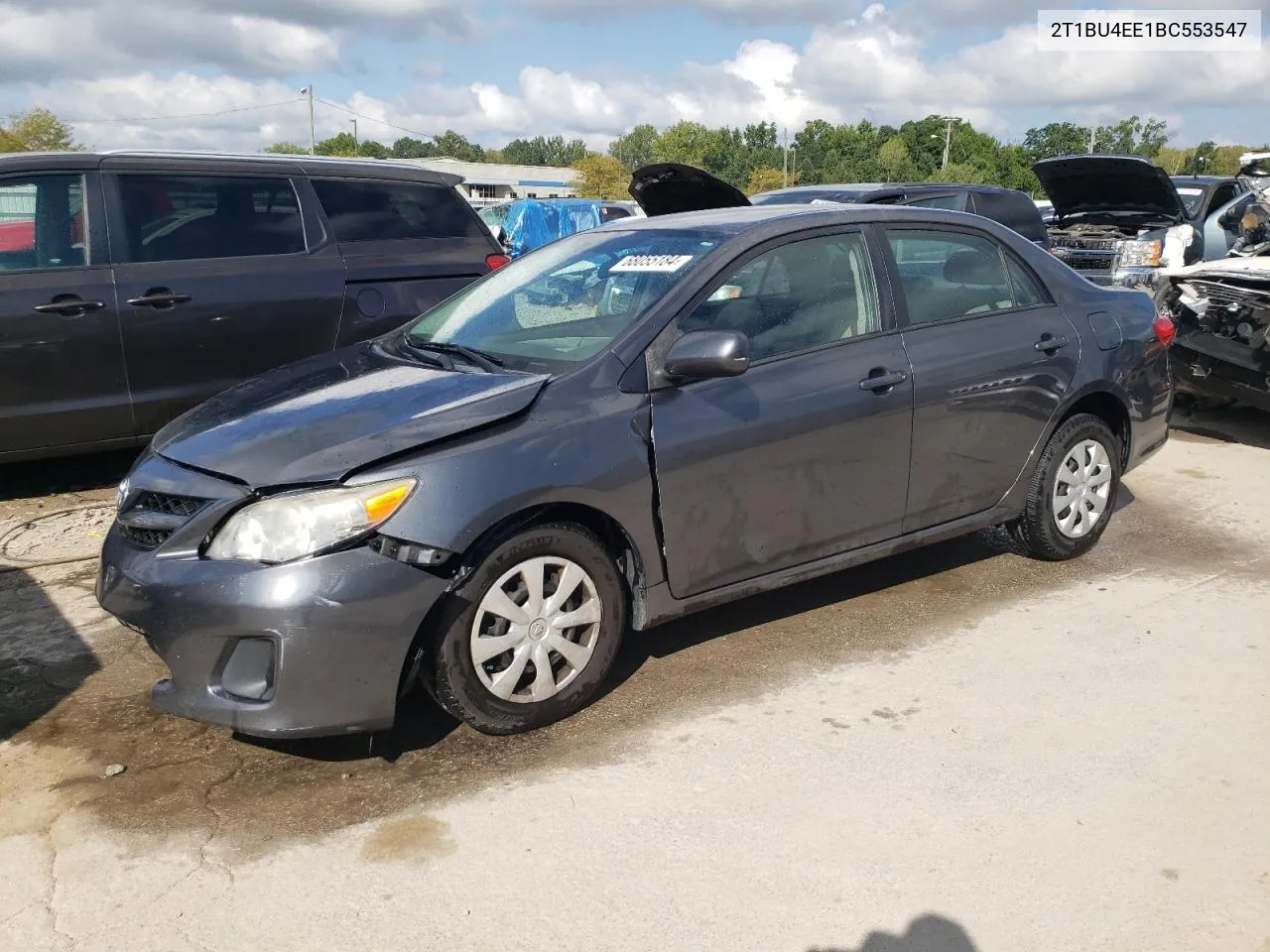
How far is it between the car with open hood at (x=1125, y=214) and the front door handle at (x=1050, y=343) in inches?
231

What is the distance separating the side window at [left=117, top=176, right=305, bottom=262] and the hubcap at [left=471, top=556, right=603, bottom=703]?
3.63 meters

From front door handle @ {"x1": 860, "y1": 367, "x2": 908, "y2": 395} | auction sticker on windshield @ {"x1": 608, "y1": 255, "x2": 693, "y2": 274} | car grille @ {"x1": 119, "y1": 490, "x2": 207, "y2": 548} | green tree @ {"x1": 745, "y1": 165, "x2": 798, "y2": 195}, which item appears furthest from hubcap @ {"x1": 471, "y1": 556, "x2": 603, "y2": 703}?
green tree @ {"x1": 745, "y1": 165, "x2": 798, "y2": 195}

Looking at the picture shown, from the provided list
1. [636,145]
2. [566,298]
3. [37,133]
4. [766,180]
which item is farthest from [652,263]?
[636,145]

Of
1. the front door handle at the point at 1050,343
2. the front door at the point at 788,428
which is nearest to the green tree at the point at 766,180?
the front door handle at the point at 1050,343

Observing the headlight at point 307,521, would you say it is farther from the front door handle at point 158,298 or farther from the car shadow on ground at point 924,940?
the front door handle at point 158,298

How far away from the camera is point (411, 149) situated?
136500 millimetres

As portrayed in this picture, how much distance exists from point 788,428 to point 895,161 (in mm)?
108484

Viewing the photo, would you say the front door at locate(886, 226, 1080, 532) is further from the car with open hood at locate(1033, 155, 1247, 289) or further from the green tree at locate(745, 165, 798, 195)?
the green tree at locate(745, 165, 798, 195)

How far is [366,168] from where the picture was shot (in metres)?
6.76

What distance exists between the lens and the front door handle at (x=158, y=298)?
230 inches

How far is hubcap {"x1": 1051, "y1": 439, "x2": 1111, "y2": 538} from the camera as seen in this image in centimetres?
515

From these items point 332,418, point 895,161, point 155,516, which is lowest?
point 155,516

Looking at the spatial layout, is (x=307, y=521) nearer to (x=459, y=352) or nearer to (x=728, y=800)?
(x=459, y=352)

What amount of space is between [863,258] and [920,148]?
124 meters
